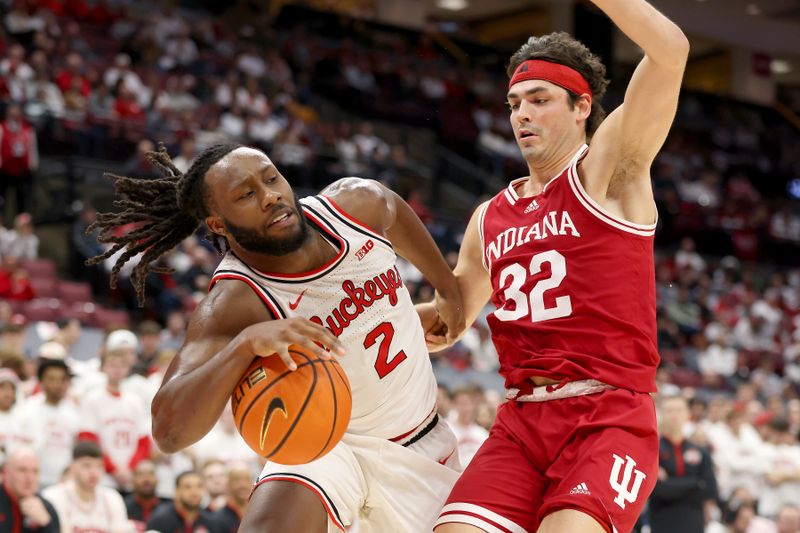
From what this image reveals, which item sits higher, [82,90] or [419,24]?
[82,90]

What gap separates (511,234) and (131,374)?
5.40m

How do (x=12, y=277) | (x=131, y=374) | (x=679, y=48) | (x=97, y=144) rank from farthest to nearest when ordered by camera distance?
(x=97, y=144) → (x=12, y=277) → (x=131, y=374) → (x=679, y=48)

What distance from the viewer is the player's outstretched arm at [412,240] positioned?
4.20m

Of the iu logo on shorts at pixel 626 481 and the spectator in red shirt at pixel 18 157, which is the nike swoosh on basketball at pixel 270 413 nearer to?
the iu logo on shorts at pixel 626 481

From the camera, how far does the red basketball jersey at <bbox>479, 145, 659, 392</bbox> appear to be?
3.60 m

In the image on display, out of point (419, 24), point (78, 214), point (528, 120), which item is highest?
point (528, 120)

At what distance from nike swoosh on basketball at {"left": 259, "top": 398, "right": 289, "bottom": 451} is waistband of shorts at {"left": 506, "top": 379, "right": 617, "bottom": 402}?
3.01 feet

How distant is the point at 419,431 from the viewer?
4062mm

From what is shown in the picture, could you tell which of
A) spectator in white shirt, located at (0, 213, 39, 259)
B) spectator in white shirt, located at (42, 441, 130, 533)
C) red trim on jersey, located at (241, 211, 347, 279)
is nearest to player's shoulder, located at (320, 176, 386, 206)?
red trim on jersey, located at (241, 211, 347, 279)

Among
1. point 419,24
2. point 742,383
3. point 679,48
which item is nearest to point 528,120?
point 679,48

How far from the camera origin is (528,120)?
3855 millimetres

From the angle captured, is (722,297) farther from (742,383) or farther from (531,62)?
(531,62)

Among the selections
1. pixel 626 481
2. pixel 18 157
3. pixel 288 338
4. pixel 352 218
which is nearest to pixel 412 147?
pixel 18 157

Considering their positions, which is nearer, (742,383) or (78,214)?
(78,214)
